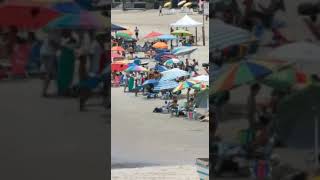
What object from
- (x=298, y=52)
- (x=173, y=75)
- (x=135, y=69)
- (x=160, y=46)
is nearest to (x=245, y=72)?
(x=298, y=52)

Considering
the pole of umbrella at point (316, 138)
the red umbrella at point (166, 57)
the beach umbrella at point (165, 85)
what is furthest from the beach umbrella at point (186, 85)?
the pole of umbrella at point (316, 138)

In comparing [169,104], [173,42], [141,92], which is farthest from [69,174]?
[173,42]

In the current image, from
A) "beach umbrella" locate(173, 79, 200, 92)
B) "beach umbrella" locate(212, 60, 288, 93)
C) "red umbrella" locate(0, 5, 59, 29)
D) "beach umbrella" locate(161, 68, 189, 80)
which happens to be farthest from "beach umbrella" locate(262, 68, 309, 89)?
"beach umbrella" locate(161, 68, 189, 80)

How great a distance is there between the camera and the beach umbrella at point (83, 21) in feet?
15.3

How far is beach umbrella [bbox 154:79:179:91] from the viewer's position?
18.2 meters

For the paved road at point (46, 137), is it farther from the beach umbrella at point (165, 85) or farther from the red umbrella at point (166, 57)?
the red umbrella at point (166, 57)

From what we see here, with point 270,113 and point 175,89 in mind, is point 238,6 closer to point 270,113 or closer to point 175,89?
point 270,113

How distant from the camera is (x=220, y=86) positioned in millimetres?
4711

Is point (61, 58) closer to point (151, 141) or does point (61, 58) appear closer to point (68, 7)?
point (68, 7)

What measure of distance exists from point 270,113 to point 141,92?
48.3ft

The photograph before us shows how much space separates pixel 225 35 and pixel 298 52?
0.54 metres

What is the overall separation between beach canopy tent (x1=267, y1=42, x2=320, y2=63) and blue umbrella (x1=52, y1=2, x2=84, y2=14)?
1.45m

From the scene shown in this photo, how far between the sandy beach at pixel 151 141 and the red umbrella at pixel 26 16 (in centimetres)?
376

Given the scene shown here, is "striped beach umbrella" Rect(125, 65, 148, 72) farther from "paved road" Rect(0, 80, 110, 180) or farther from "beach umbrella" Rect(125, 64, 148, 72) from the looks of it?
"paved road" Rect(0, 80, 110, 180)
